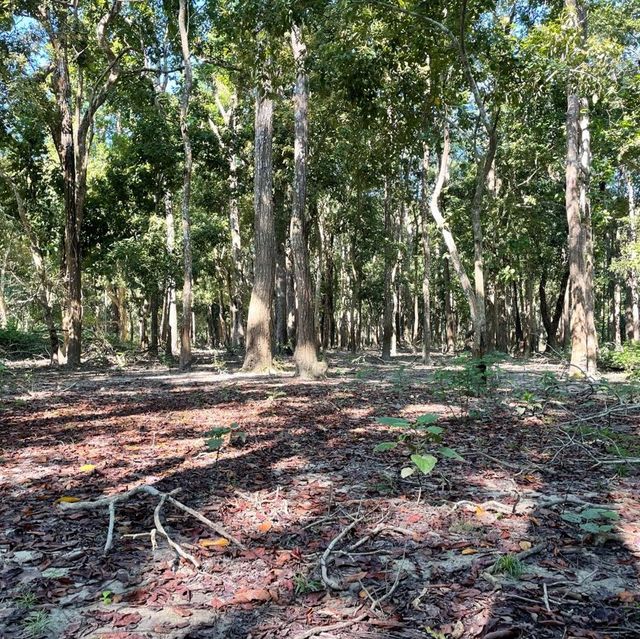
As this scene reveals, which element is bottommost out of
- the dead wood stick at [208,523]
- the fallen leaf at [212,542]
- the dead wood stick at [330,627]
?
the dead wood stick at [330,627]

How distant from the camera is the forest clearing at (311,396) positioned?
2.72 metres

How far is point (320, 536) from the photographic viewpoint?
3.43 meters

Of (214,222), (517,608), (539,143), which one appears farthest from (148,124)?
(517,608)

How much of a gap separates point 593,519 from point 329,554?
1.86 metres

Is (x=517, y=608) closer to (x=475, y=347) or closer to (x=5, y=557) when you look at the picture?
(x=5, y=557)

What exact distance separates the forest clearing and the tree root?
0.08ft

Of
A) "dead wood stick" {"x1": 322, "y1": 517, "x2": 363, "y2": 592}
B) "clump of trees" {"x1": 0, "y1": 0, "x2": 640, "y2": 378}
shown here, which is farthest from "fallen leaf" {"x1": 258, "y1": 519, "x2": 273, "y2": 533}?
"clump of trees" {"x1": 0, "y1": 0, "x2": 640, "y2": 378}

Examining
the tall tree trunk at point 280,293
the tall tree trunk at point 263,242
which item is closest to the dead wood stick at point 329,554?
the tall tree trunk at point 263,242

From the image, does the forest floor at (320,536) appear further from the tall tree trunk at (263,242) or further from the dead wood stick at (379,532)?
the tall tree trunk at (263,242)

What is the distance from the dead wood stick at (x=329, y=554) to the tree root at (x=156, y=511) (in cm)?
53

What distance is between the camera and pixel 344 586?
278 centimetres

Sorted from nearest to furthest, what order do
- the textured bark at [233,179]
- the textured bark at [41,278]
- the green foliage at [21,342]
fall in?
the textured bark at [41,278]
the textured bark at [233,179]
the green foliage at [21,342]

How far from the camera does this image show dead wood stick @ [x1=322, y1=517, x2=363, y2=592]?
277cm

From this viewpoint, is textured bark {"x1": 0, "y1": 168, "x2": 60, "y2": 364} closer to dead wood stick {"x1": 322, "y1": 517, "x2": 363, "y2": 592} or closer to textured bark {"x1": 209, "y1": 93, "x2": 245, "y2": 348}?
textured bark {"x1": 209, "y1": 93, "x2": 245, "y2": 348}
